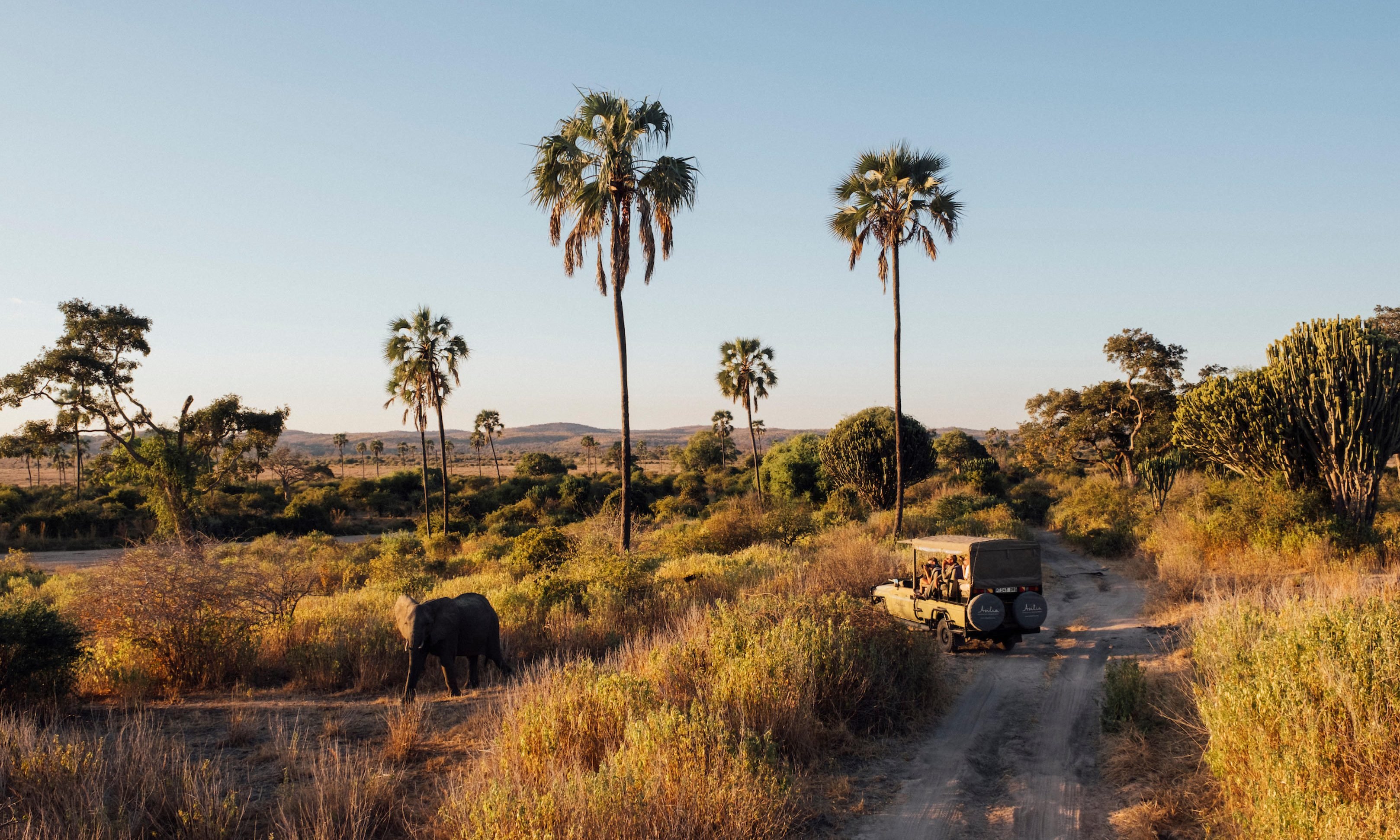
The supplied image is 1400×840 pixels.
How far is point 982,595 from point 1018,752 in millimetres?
4623

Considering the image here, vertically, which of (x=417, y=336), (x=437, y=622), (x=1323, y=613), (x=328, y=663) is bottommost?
(x=328, y=663)

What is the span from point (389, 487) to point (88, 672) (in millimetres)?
54791

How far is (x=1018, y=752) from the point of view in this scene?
828 centimetres

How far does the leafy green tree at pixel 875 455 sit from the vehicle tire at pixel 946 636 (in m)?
21.5

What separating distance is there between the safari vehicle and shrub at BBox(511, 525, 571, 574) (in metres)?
10.5

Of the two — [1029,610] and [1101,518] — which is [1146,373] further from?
[1029,610]

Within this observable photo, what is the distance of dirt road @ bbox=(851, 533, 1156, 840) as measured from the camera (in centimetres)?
639

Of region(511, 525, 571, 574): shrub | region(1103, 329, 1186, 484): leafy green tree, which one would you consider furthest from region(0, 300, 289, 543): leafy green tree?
region(1103, 329, 1186, 484): leafy green tree

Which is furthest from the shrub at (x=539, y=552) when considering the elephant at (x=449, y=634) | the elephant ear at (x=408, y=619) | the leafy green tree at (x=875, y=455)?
the leafy green tree at (x=875, y=455)

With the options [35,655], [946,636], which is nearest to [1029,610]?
[946,636]

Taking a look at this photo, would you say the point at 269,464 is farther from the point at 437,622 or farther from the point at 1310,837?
the point at 1310,837

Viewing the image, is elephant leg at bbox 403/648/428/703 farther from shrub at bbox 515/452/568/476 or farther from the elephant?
shrub at bbox 515/452/568/476

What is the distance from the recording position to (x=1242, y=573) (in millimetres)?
15297

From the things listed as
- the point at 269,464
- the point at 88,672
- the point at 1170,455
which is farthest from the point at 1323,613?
the point at 269,464
